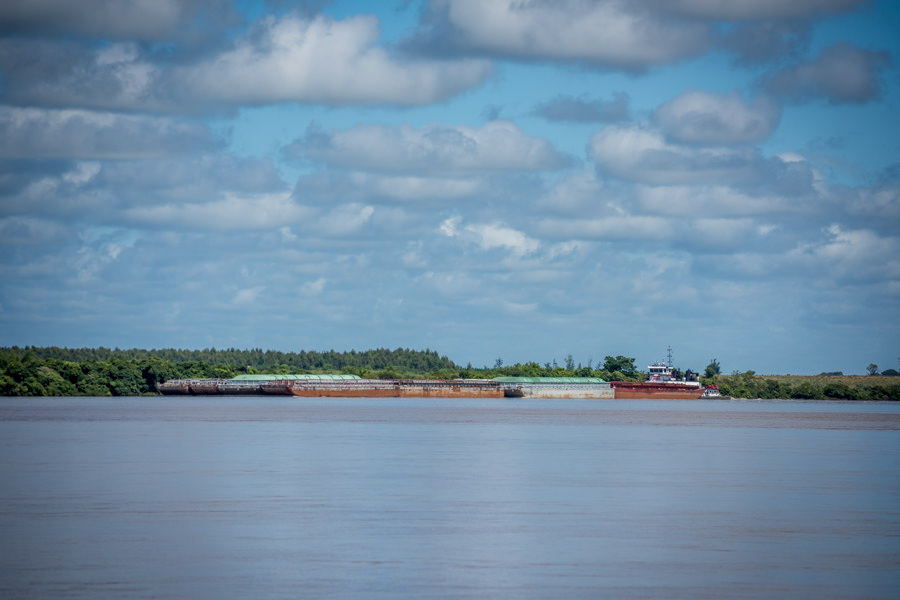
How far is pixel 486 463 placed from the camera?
5578 cm

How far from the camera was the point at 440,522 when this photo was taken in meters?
34.4

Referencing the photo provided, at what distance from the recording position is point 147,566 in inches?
1054

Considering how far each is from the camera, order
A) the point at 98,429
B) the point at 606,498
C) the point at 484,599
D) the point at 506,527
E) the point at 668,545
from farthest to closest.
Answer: the point at 98,429 < the point at 606,498 < the point at 506,527 < the point at 668,545 < the point at 484,599

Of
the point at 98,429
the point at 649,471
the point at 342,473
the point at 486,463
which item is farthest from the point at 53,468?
the point at 98,429

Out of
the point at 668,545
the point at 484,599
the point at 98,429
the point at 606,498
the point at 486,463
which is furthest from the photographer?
the point at 98,429

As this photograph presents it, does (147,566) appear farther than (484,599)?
Yes

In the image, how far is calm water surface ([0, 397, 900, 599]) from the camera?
83.4ft

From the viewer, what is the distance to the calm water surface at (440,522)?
25.4m

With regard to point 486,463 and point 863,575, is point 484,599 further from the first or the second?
point 486,463

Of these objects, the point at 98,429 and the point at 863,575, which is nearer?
the point at 863,575

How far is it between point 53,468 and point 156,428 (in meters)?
38.2

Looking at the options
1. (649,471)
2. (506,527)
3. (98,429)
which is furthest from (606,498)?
(98,429)

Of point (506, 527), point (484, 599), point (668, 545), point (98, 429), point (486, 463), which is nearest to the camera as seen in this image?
point (484, 599)

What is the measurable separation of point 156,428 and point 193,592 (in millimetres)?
66299
